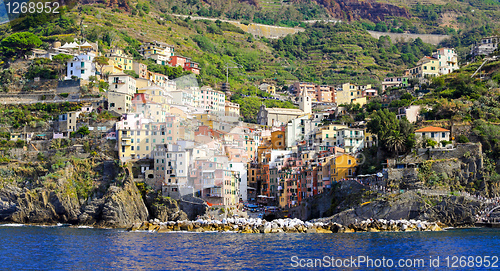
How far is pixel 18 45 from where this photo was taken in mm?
99688

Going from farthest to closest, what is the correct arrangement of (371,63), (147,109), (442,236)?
(371,63) < (147,109) < (442,236)

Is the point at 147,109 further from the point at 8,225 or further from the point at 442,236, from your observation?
the point at 442,236

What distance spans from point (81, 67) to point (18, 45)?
15.3m

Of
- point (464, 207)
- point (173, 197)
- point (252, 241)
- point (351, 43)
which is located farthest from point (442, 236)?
point (351, 43)

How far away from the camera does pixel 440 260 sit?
4381 cm

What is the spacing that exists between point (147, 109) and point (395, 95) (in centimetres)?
4068

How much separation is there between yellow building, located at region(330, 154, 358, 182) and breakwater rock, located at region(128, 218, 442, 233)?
9338 millimetres

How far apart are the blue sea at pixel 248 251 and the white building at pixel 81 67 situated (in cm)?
3515

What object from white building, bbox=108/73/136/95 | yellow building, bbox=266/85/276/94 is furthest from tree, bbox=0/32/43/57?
yellow building, bbox=266/85/276/94

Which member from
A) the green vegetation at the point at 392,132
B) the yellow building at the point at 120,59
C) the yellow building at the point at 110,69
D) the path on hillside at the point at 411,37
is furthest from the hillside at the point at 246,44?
the green vegetation at the point at 392,132

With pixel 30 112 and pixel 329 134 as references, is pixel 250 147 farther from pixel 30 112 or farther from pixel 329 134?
pixel 30 112

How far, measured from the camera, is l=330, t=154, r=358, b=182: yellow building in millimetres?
72625

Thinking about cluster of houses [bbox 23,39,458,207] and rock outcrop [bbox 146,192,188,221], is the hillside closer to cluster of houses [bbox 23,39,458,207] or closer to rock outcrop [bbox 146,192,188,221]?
cluster of houses [bbox 23,39,458,207]

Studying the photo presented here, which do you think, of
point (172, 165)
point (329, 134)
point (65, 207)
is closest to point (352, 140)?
point (329, 134)
